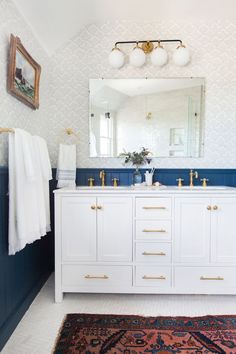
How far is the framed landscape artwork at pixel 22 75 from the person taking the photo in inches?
70.7

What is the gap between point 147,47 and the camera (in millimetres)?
2648

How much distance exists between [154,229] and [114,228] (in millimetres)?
317

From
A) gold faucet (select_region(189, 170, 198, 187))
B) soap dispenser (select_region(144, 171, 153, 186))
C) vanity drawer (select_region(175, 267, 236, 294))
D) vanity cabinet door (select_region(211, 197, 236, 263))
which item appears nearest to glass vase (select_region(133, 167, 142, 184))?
soap dispenser (select_region(144, 171, 153, 186))

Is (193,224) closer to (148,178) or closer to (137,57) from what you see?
(148,178)

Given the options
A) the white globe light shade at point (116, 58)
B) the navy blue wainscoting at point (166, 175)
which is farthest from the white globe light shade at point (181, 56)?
the navy blue wainscoting at point (166, 175)

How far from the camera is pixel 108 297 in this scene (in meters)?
2.29

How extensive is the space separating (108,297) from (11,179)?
1304 millimetres

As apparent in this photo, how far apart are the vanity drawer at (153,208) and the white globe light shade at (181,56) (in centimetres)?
136

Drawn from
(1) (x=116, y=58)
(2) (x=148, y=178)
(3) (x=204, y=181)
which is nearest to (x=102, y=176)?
(2) (x=148, y=178)

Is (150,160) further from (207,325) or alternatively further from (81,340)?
(81,340)

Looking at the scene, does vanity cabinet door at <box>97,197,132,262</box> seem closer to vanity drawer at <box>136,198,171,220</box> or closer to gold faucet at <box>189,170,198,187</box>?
vanity drawer at <box>136,198,171,220</box>

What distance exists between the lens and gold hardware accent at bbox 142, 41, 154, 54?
8.68ft

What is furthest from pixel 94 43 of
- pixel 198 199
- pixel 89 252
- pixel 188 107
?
pixel 89 252

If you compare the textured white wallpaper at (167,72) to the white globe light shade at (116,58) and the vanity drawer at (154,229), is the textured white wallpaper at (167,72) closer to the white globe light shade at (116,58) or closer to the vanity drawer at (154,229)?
the white globe light shade at (116,58)
